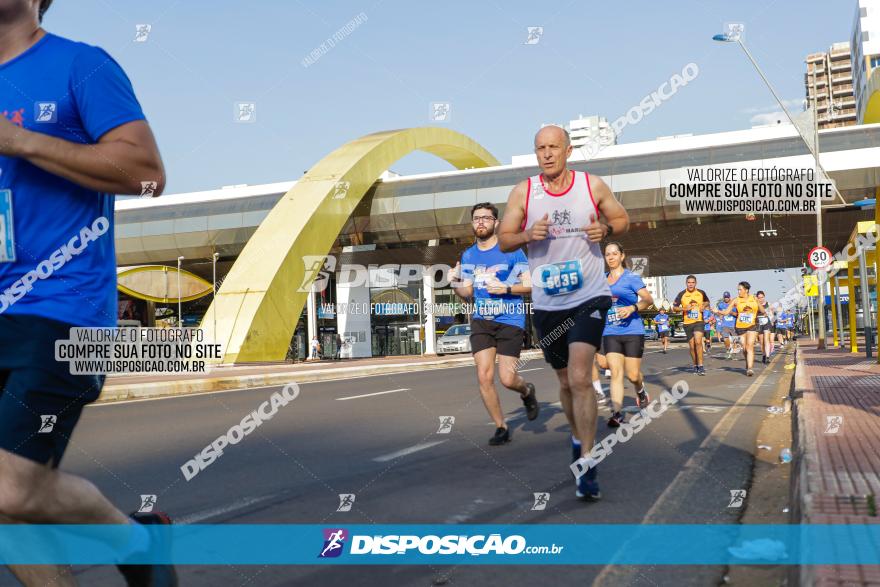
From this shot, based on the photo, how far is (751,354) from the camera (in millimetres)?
16359

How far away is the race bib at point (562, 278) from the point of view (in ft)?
16.1

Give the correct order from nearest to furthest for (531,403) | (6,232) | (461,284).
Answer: (6,232), (461,284), (531,403)

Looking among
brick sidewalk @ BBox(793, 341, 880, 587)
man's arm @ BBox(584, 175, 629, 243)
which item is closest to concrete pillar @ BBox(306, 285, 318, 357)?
brick sidewalk @ BBox(793, 341, 880, 587)

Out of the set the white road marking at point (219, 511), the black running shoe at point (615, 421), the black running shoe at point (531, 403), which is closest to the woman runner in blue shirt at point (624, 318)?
the black running shoe at point (615, 421)

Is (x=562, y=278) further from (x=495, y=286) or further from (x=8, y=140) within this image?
(x=8, y=140)

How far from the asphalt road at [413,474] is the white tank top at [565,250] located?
1187 mm

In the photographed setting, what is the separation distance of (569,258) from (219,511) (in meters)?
2.46

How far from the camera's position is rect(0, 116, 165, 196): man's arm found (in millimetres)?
2033

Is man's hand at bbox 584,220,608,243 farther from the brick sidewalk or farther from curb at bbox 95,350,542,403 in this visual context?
curb at bbox 95,350,542,403

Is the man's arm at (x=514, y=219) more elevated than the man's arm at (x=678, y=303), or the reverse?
the man's arm at (x=514, y=219)

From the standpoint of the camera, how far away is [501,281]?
7.11 metres

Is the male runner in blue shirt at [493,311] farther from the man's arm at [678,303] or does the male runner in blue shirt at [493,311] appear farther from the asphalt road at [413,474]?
the man's arm at [678,303]

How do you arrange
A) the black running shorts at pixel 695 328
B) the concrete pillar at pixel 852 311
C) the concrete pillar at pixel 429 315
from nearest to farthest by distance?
the black running shorts at pixel 695 328
the concrete pillar at pixel 852 311
the concrete pillar at pixel 429 315

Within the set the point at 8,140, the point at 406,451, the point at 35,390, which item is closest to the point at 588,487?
the point at 406,451
